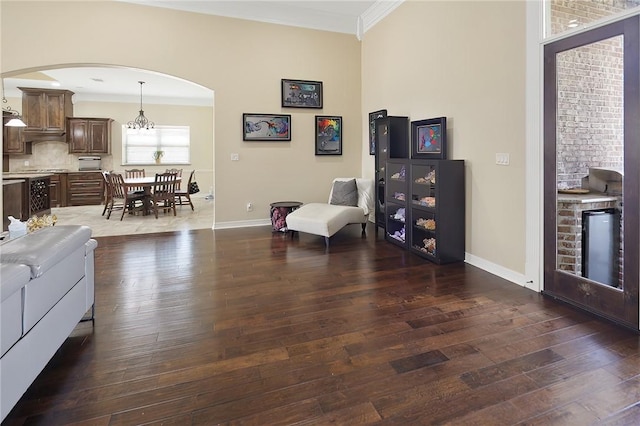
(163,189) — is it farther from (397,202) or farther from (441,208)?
(441,208)

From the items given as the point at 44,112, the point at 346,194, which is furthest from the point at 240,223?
the point at 44,112

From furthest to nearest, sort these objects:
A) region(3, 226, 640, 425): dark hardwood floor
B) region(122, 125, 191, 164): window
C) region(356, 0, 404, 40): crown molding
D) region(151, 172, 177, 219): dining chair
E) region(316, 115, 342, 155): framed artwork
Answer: region(122, 125, 191, 164): window, region(151, 172, 177, 219): dining chair, region(316, 115, 342, 155): framed artwork, region(356, 0, 404, 40): crown molding, region(3, 226, 640, 425): dark hardwood floor

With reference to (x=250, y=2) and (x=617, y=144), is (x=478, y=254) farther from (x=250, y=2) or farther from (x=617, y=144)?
(x=250, y=2)

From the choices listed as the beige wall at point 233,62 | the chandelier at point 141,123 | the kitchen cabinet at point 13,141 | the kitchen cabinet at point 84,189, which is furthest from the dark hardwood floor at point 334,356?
the kitchen cabinet at point 13,141

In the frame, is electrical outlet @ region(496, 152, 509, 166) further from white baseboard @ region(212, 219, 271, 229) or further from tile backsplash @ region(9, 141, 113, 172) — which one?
tile backsplash @ region(9, 141, 113, 172)

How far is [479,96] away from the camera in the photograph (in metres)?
3.82

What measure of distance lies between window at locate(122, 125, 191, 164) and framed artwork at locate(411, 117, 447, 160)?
26.3 ft

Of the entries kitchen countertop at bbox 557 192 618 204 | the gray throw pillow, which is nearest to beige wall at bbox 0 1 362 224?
the gray throw pillow

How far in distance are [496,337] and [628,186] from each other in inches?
54.3

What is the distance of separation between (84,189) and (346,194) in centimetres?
751

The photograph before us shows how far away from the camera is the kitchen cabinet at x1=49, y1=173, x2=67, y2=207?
928 centimetres

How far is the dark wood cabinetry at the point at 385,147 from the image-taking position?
5184mm

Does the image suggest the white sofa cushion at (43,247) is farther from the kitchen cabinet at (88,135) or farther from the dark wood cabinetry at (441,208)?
the kitchen cabinet at (88,135)

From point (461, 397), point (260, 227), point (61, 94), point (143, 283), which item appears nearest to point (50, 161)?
point (61, 94)
